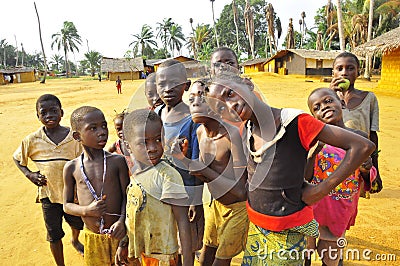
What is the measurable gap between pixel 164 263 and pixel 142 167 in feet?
2.03

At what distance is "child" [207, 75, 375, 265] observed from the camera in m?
1.54

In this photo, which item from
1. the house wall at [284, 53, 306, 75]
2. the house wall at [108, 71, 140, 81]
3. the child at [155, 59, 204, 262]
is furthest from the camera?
the house wall at [108, 71, 140, 81]

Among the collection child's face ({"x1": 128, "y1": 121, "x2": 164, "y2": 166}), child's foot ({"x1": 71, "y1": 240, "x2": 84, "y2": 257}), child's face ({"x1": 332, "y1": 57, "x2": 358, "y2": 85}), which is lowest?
child's foot ({"x1": 71, "y1": 240, "x2": 84, "y2": 257})

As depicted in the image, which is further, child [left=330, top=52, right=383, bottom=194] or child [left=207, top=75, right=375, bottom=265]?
child [left=330, top=52, right=383, bottom=194]

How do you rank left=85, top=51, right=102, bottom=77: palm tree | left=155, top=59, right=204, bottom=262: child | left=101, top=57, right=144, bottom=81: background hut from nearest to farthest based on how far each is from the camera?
left=155, top=59, right=204, bottom=262: child, left=101, top=57, right=144, bottom=81: background hut, left=85, top=51, right=102, bottom=77: palm tree

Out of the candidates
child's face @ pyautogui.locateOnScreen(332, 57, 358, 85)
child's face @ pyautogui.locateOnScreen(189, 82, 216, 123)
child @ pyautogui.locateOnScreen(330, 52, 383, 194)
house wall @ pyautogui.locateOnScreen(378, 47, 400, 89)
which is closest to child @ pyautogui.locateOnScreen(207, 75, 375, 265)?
child's face @ pyautogui.locateOnScreen(189, 82, 216, 123)

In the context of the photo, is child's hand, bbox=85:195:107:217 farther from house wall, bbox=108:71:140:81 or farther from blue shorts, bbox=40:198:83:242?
house wall, bbox=108:71:140:81

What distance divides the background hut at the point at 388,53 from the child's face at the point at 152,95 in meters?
13.9

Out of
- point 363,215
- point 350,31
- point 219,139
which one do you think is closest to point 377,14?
point 350,31

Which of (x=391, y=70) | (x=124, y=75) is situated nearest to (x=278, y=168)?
(x=391, y=70)

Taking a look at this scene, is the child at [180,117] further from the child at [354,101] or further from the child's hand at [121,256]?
the child at [354,101]

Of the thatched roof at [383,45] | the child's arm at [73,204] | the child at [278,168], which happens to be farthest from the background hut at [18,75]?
the child at [278,168]

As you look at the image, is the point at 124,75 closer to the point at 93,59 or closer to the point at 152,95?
the point at 93,59

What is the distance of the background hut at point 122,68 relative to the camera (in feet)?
126
